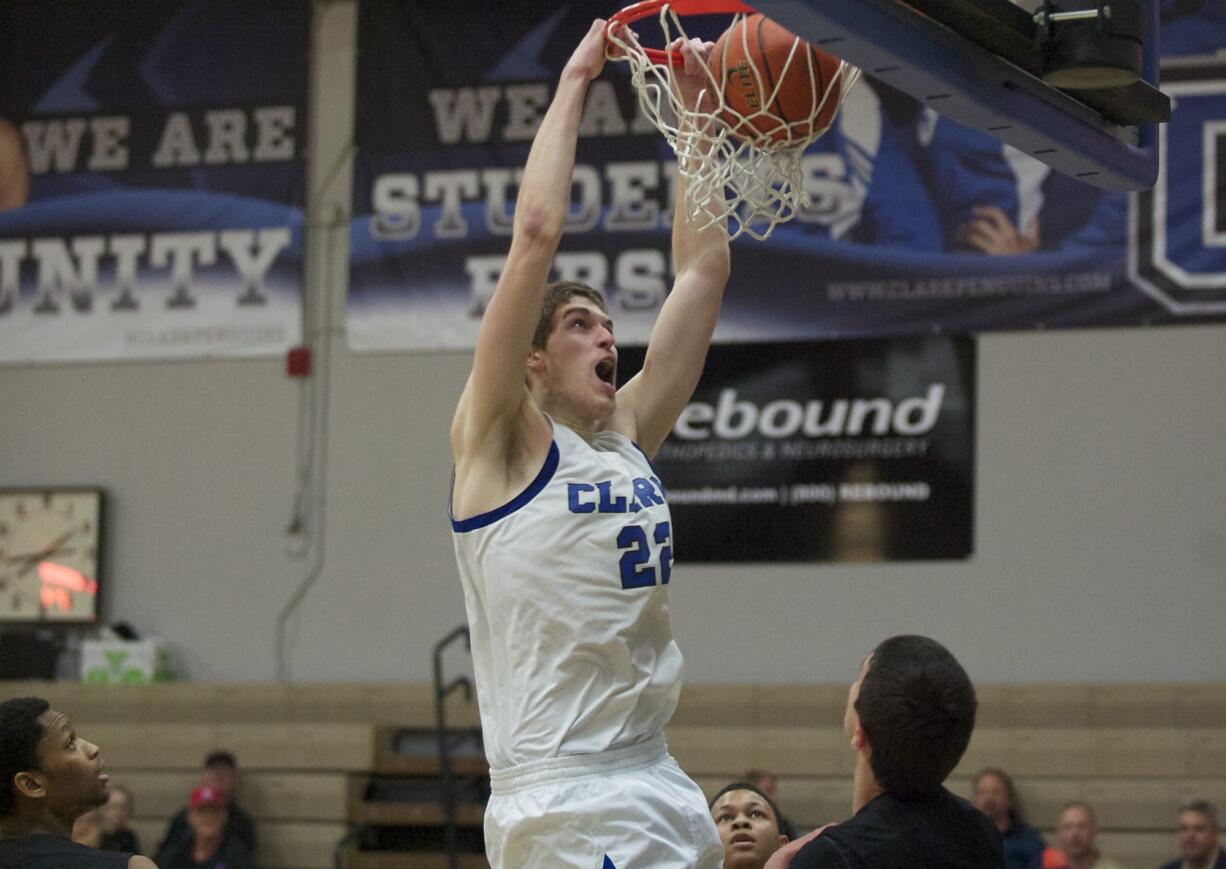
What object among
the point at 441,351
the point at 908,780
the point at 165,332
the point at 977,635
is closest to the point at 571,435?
the point at 908,780

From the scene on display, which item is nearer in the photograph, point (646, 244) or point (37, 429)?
point (646, 244)

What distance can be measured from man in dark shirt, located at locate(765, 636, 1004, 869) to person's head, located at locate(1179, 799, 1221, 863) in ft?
19.7

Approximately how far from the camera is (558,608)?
11.1 feet

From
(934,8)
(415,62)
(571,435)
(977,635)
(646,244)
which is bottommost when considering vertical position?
(977,635)

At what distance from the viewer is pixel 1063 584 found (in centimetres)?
1026

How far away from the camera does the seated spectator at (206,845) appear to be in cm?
994

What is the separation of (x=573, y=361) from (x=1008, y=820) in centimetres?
621

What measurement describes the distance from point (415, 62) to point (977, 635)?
518cm

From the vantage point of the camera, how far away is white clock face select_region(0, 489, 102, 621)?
11.7 metres

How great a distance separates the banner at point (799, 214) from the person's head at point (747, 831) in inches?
246

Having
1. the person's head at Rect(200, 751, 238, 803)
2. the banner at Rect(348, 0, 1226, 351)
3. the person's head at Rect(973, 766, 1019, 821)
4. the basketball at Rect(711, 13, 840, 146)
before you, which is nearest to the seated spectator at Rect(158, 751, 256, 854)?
the person's head at Rect(200, 751, 238, 803)

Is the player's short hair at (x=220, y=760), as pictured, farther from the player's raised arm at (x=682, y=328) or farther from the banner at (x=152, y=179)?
the player's raised arm at (x=682, y=328)

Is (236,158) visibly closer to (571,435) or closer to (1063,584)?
(1063,584)

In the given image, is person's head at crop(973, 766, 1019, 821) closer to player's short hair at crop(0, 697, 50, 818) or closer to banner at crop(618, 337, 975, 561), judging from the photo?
banner at crop(618, 337, 975, 561)
